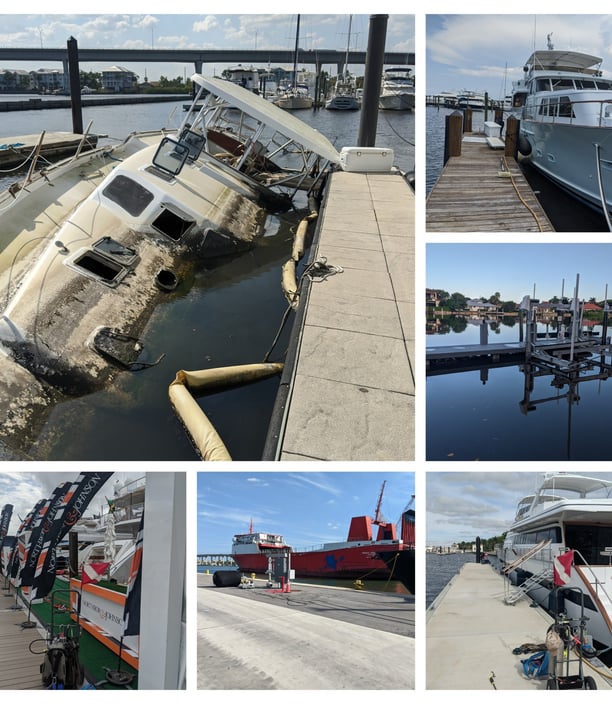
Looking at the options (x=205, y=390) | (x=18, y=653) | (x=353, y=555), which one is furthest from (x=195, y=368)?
(x=353, y=555)

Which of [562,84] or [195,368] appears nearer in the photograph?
[195,368]

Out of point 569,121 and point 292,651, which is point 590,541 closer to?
point 292,651

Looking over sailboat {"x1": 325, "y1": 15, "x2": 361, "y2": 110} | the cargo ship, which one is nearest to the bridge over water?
sailboat {"x1": 325, "y1": 15, "x2": 361, "y2": 110}

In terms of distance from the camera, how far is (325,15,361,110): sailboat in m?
59.0

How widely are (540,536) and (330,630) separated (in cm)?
587

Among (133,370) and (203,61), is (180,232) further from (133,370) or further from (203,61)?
(203,61)

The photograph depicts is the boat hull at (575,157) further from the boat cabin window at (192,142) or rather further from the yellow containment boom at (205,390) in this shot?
the yellow containment boom at (205,390)

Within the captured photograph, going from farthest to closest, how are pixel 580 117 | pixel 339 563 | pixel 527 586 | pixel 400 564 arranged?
pixel 339 563 → pixel 580 117 → pixel 400 564 → pixel 527 586

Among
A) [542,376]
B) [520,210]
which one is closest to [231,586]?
[520,210]

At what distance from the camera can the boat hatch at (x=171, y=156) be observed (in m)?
11.0

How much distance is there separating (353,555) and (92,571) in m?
7.29

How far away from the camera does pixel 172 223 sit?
406 inches

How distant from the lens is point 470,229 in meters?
6.83

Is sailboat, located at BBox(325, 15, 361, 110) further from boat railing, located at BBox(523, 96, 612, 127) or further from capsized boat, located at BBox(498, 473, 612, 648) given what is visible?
capsized boat, located at BBox(498, 473, 612, 648)
